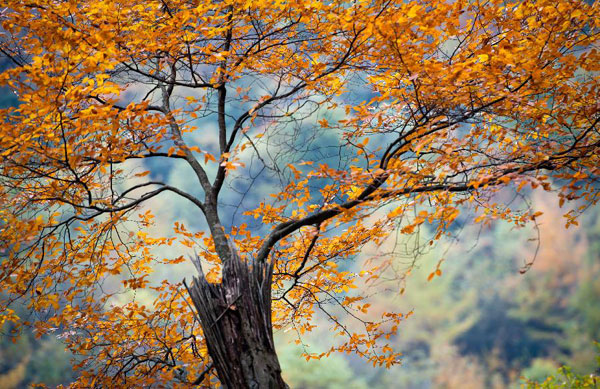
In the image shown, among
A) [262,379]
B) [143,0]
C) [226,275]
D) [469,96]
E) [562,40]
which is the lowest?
[262,379]

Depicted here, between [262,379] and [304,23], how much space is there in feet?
12.5

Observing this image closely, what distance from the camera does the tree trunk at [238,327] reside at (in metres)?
4.14

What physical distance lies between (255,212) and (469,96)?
9.95ft

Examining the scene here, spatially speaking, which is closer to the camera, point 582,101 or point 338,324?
point 582,101

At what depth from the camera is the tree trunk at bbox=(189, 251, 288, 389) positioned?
4144 mm

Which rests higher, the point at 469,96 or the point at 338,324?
the point at 469,96

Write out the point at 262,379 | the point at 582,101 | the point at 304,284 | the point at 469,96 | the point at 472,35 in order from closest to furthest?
the point at 262,379
the point at 469,96
the point at 472,35
the point at 582,101
the point at 304,284

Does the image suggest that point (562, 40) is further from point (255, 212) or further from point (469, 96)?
point (255, 212)

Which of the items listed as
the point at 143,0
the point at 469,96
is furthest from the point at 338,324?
the point at 143,0

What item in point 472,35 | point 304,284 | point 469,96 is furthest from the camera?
point 304,284

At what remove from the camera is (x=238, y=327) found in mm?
4242

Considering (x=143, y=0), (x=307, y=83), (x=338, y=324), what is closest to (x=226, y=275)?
(x=307, y=83)

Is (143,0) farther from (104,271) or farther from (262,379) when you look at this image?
(262,379)

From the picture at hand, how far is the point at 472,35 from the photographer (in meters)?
5.13
